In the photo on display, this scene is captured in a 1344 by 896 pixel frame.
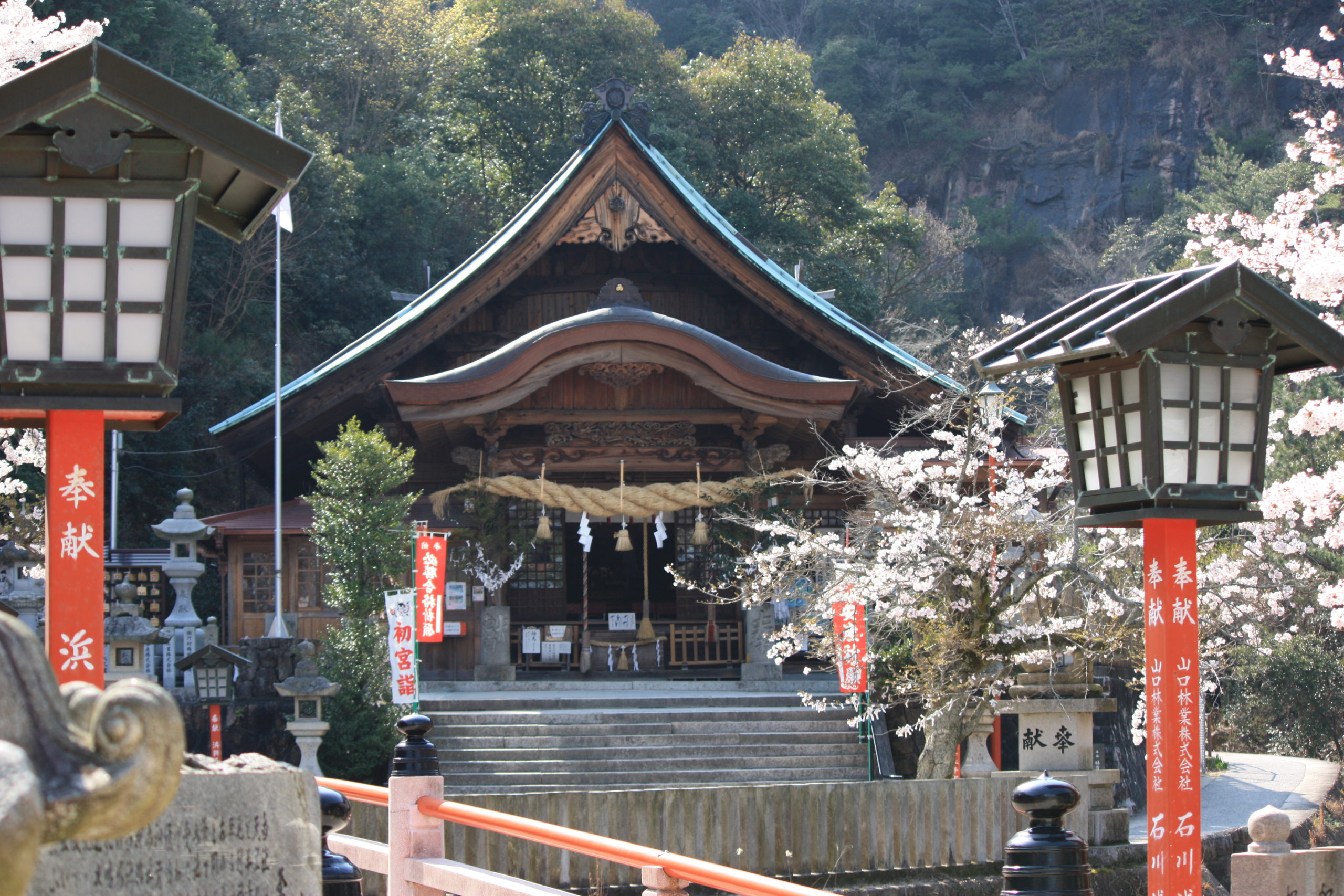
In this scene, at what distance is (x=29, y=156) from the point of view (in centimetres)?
482

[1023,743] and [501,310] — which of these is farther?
[501,310]

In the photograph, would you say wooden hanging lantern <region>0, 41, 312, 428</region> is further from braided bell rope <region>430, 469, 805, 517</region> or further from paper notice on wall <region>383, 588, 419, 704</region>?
braided bell rope <region>430, 469, 805, 517</region>

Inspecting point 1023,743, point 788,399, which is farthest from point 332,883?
point 788,399

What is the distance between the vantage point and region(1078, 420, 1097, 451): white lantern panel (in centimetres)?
590

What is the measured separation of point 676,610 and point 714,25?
37022 millimetres

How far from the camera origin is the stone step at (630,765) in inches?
523

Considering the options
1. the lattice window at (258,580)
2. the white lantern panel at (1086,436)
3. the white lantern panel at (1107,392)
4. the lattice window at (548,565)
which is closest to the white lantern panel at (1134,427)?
the white lantern panel at (1107,392)

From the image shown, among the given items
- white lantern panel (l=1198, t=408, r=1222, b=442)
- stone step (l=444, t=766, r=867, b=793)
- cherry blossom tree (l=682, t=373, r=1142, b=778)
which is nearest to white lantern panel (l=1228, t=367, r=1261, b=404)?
white lantern panel (l=1198, t=408, r=1222, b=442)

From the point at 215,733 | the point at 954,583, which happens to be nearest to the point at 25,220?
the point at 954,583

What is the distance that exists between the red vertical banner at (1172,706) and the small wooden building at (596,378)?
10.3 metres

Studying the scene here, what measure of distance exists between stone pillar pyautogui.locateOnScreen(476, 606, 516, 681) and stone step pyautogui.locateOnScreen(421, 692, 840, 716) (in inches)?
40.0

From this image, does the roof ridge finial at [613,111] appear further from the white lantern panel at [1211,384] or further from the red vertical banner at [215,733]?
the white lantern panel at [1211,384]

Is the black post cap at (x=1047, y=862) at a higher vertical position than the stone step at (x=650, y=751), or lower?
higher

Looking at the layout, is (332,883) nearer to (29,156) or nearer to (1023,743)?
(29,156)
